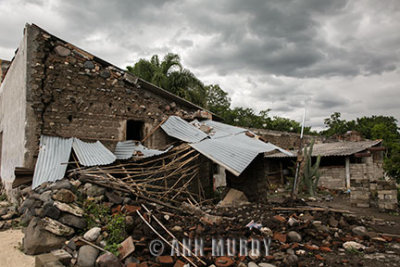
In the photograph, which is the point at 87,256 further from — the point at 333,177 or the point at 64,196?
the point at 333,177

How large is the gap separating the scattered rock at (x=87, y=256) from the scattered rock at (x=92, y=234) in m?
0.19

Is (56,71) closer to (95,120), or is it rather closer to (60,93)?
(60,93)

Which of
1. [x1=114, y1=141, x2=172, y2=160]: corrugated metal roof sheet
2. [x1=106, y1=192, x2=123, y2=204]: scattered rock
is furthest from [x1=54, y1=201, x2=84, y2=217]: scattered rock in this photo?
[x1=114, y1=141, x2=172, y2=160]: corrugated metal roof sheet

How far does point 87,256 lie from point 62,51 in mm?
5696

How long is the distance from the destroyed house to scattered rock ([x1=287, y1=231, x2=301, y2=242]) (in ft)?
5.15

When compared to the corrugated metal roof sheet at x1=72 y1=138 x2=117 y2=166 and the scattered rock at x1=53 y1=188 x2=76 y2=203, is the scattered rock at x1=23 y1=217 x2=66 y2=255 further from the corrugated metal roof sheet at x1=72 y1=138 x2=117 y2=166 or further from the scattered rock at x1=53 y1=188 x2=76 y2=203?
the corrugated metal roof sheet at x1=72 y1=138 x2=117 y2=166

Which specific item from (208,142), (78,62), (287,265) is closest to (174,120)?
(208,142)

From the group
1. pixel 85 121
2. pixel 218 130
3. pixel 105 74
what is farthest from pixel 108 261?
pixel 105 74

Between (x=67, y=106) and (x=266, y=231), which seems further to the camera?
(x=67, y=106)

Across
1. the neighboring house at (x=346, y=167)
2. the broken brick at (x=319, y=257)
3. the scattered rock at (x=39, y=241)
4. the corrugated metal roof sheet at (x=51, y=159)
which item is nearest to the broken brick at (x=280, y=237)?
the broken brick at (x=319, y=257)

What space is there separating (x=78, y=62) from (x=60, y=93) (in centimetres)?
108

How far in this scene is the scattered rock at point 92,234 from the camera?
436 centimetres

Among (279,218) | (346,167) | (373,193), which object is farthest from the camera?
(346,167)

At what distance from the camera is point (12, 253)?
4305mm
